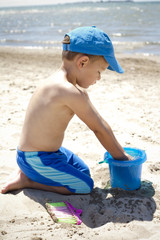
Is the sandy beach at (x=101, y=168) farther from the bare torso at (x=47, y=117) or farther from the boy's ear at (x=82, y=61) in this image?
the boy's ear at (x=82, y=61)

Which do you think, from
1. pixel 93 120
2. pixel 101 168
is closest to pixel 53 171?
pixel 93 120

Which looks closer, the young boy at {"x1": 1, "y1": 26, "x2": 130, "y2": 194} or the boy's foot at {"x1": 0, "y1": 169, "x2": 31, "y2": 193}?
the young boy at {"x1": 1, "y1": 26, "x2": 130, "y2": 194}

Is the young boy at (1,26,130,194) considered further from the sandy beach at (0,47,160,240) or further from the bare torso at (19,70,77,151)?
the sandy beach at (0,47,160,240)

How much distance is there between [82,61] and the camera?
1.90 m

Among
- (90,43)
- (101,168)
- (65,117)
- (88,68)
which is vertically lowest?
(101,168)

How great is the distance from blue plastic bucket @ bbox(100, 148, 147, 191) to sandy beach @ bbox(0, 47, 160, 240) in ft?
0.20

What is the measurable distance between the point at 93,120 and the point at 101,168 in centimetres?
71

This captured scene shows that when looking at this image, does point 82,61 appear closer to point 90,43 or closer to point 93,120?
point 90,43

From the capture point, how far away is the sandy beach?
5.74ft

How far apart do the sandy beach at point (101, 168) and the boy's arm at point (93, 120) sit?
1.19ft

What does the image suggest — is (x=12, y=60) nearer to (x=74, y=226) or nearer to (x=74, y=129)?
(x=74, y=129)

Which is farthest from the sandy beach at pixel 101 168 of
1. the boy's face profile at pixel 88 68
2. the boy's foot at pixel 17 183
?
the boy's face profile at pixel 88 68

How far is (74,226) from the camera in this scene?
5.84 ft

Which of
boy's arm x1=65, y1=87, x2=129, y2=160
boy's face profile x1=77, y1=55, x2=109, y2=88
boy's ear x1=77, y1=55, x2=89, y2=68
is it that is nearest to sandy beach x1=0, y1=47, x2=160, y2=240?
boy's arm x1=65, y1=87, x2=129, y2=160
